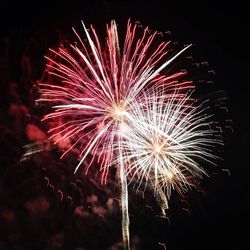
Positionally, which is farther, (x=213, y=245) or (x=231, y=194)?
(x=231, y=194)

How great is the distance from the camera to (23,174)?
7.91 m

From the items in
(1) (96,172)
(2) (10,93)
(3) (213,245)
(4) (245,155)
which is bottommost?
(3) (213,245)

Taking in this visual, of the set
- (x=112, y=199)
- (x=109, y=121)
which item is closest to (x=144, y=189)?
(x=112, y=199)

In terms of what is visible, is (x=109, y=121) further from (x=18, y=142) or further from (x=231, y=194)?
(x=231, y=194)

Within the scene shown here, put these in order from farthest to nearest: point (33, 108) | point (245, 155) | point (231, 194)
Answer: point (245, 155), point (231, 194), point (33, 108)

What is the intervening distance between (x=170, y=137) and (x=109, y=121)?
979 mm

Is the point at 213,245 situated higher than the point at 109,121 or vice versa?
the point at 109,121

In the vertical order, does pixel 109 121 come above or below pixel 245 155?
below

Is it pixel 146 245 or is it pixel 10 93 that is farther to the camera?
pixel 146 245

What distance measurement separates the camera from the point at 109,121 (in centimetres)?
623

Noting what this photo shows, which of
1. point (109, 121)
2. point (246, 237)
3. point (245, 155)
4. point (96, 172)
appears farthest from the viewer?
point (245, 155)

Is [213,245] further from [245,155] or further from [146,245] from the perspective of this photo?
[245,155]

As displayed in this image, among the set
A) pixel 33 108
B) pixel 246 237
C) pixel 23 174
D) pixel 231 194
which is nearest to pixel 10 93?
pixel 33 108

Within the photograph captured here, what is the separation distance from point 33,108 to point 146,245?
410 centimetres
